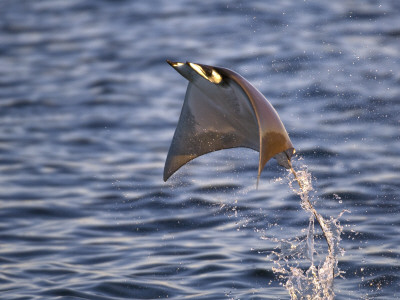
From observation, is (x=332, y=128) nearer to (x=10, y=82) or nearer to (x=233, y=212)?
(x=233, y=212)

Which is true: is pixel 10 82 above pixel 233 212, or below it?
above

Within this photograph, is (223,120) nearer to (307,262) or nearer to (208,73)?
(208,73)

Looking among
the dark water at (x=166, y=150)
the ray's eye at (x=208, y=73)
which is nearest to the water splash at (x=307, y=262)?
the dark water at (x=166, y=150)

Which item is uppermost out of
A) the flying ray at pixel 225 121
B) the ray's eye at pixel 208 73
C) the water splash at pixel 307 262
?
the ray's eye at pixel 208 73

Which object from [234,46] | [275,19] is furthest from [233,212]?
[275,19]

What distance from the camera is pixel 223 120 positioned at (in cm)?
479

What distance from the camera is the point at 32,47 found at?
12.4 metres

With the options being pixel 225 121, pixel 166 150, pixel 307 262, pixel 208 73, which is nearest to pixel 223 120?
pixel 225 121

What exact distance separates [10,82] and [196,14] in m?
3.73

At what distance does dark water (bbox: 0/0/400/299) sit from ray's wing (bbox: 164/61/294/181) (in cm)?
98

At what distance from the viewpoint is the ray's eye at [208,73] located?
4211 millimetres

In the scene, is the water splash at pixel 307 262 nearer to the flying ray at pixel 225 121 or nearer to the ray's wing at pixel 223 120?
the flying ray at pixel 225 121

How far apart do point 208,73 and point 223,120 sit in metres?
0.55

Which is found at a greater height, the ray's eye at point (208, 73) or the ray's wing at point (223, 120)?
the ray's eye at point (208, 73)
